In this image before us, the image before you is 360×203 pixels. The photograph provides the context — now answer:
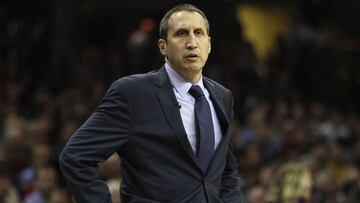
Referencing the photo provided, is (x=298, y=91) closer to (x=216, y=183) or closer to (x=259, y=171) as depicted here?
(x=259, y=171)

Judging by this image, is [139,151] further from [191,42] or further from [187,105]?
[191,42]

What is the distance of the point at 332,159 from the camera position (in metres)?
12.6

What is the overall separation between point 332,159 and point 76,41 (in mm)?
6508

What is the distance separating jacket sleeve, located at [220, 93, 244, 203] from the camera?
4496 millimetres

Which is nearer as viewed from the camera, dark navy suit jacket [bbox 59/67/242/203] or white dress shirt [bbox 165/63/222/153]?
dark navy suit jacket [bbox 59/67/242/203]

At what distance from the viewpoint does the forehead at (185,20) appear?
4.33 metres

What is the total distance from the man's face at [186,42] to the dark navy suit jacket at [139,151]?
0.15 m

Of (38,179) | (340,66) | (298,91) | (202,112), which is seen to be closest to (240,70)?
(298,91)

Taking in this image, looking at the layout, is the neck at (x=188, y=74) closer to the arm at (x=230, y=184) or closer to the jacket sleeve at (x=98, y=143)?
the jacket sleeve at (x=98, y=143)

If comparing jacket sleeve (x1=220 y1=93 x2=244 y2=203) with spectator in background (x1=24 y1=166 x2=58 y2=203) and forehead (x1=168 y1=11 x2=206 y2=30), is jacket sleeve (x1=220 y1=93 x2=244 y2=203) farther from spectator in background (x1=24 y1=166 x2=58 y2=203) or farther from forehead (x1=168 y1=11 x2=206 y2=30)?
spectator in background (x1=24 y1=166 x2=58 y2=203)

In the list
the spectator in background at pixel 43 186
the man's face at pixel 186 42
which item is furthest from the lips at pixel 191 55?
the spectator in background at pixel 43 186

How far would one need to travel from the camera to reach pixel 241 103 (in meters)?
14.4

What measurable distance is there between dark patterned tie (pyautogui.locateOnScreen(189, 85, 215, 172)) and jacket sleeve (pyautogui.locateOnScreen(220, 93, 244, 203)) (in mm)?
222

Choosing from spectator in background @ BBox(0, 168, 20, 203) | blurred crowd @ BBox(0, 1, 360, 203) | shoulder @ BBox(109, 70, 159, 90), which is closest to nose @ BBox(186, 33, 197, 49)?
shoulder @ BBox(109, 70, 159, 90)
